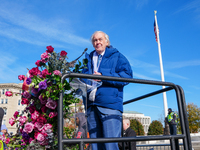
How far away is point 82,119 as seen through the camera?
1.85m

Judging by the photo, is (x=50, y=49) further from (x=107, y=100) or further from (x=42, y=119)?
(x=107, y=100)

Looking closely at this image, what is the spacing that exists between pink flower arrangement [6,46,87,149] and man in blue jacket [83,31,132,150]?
0.49 m

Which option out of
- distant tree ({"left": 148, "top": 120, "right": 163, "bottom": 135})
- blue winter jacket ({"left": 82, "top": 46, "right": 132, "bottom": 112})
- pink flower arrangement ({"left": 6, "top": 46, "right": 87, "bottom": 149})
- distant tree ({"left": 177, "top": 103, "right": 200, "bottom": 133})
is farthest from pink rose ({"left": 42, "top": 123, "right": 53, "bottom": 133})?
distant tree ({"left": 177, "top": 103, "right": 200, "bottom": 133})

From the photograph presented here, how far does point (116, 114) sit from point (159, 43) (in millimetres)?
20728

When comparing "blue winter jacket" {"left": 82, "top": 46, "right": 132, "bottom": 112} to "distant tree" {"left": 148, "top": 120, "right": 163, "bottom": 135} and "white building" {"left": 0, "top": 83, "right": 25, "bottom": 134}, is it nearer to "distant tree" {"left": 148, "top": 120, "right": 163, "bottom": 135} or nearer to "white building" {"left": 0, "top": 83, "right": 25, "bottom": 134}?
"distant tree" {"left": 148, "top": 120, "right": 163, "bottom": 135}

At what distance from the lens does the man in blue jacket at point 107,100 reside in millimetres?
2123

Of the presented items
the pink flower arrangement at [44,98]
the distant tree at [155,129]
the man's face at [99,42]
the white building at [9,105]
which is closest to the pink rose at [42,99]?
the pink flower arrangement at [44,98]

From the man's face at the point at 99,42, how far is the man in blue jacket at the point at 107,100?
0.07 m

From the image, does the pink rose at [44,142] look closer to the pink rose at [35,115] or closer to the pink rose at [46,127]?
the pink rose at [46,127]

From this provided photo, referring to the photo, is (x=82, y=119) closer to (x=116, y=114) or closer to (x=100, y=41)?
(x=116, y=114)

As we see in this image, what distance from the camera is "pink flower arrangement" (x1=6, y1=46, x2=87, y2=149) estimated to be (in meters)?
1.60

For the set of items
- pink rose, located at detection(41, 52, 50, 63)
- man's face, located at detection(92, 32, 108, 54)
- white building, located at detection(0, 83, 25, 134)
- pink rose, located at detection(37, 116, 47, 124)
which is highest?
white building, located at detection(0, 83, 25, 134)

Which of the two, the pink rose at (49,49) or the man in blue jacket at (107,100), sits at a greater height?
the pink rose at (49,49)

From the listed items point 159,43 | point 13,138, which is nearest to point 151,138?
point 13,138
